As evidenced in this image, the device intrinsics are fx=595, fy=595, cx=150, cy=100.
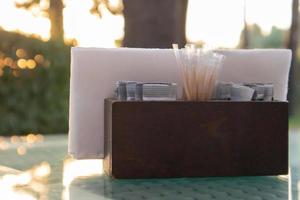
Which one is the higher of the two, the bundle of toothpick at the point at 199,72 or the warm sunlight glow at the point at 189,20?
the warm sunlight glow at the point at 189,20

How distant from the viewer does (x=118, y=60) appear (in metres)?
3.50

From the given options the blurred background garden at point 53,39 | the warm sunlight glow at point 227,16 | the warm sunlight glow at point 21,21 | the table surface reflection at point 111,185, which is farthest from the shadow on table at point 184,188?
the warm sunlight glow at point 227,16

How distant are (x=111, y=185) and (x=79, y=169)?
74cm

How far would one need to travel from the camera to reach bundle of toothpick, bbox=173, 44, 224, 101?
131 inches

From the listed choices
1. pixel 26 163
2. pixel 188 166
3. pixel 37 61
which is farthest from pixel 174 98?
pixel 37 61

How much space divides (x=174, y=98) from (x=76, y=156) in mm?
690

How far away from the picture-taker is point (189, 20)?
1101cm

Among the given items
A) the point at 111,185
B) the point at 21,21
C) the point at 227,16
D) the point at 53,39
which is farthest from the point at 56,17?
the point at 111,185

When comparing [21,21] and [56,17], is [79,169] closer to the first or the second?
[21,21]

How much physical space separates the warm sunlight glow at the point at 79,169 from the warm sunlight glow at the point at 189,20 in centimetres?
322

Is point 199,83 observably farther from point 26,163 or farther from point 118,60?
point 26,163

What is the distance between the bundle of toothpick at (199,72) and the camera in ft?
10.9

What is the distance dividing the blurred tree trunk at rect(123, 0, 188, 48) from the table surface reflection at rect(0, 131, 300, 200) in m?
2.79

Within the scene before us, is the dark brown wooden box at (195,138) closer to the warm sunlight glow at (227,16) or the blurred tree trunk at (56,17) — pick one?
the blurred tree trunk at (56,17)
